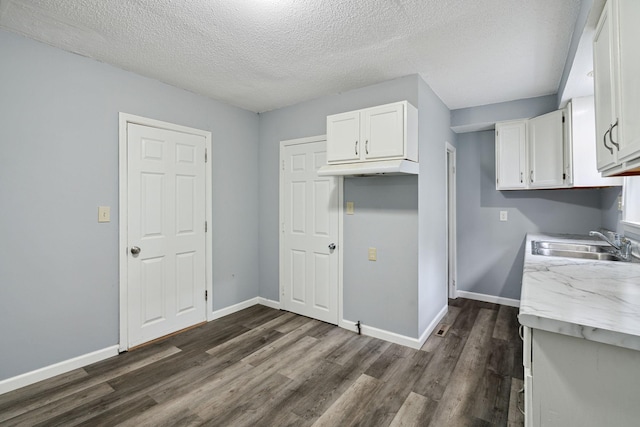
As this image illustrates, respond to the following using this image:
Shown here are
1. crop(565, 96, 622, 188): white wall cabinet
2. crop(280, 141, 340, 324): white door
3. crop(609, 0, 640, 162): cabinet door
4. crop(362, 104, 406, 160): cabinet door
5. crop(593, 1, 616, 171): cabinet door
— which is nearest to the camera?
crop(609, 0, 640, 162): cabinet door

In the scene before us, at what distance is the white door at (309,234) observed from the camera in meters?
3.35

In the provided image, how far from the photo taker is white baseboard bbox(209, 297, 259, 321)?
11.4 feet

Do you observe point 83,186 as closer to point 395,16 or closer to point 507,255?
point 395,16

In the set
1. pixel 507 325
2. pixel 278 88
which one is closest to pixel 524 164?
pixel 507 325

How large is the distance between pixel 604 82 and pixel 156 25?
263cm

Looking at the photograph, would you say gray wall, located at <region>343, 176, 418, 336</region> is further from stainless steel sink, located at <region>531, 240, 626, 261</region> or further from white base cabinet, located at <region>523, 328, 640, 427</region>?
white base cabinet, located at <region>523, 328, 640, 427</region>

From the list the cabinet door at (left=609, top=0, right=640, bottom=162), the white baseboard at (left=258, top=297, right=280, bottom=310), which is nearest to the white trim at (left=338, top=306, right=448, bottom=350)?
the white baseboard at (left=258, top=297, right=280, bottom=310)

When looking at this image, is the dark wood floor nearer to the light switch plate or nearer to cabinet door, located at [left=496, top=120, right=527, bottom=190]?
the light switch plate

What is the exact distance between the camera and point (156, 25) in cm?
205

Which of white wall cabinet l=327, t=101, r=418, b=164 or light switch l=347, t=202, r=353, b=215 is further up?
white wall cabinet l=327, t=101, r=418, b=164

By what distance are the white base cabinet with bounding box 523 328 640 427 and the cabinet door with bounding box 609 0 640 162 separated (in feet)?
2.37

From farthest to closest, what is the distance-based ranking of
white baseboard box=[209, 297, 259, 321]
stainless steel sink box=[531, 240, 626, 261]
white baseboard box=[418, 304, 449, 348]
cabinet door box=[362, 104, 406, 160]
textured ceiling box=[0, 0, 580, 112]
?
white baseboard box=[209, 297, 259, 321]
white baseboard box=[418, 304, 449, 348]
cabinet door box=[362, 104, 406, 160]
stainless steel sink box=[531, 240, 626, 261]
textured ceiling box=[0, 0, 580, 112]

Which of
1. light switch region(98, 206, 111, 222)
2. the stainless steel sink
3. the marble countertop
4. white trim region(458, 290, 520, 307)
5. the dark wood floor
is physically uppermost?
light switch region(98, 206, 111, 222)

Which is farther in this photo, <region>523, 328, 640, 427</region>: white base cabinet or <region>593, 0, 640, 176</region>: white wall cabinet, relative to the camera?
<region>593, 0, 640, 176</region>: white wall cabinet
